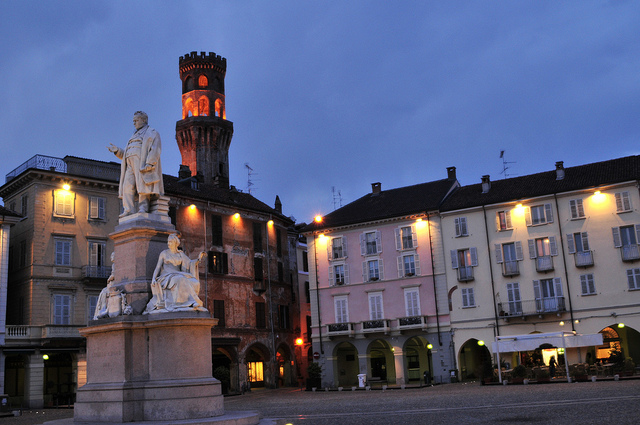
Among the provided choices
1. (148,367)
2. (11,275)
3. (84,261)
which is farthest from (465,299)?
A: (148,367)

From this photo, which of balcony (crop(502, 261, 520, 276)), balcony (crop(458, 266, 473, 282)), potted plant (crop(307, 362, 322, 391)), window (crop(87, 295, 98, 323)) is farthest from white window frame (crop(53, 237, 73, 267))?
balcony (crop(502, 261, 520, 276))

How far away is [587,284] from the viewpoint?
142 ft

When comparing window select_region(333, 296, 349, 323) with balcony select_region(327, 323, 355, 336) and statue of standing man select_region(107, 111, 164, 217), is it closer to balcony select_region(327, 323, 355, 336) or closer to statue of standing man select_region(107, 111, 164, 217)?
balcony select_region(327, 323, 355, 336)

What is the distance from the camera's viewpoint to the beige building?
42.7m

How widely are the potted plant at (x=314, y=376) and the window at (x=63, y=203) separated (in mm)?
18755

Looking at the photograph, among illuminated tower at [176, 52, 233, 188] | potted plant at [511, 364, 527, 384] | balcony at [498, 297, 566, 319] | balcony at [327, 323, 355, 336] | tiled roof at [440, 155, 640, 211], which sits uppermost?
illuminated tower at [176, 52, 233, 188]

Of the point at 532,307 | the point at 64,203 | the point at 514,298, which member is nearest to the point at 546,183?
the point at 514,298

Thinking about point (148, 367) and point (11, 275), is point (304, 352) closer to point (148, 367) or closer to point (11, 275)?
point (11, 275)

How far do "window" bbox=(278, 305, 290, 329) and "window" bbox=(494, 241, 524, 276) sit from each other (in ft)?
57.7

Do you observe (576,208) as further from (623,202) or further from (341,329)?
(341,329)

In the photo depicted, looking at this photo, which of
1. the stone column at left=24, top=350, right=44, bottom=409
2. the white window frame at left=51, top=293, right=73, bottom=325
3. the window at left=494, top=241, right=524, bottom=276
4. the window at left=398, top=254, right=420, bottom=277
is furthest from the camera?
the window at left=398, top=254, right=420, bottom=277

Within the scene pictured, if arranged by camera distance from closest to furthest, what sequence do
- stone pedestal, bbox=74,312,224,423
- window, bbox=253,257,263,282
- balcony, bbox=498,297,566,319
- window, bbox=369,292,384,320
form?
stone pedestal, bbox=74,312,224,423
balcony, bbox=498,297,566,319
window, bbox=369,292,384,320
window, bbox=253,257,263,282

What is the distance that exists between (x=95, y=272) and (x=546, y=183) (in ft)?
97.9

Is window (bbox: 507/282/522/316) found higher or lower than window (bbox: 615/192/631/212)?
lower
